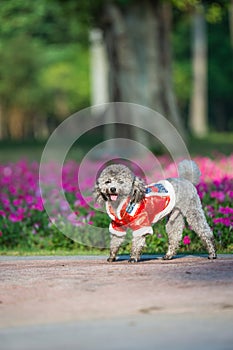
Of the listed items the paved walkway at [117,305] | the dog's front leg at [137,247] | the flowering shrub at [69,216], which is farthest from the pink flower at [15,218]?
the dog's front leg at [137,247]

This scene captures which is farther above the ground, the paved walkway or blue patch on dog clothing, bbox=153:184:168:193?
blue patch on dog clothing, bbox=153:184:168:193

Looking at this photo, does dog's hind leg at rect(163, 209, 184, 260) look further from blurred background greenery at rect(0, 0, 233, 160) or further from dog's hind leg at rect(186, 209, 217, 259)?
blurred background greenery at rect(0, 0, 233, 160)

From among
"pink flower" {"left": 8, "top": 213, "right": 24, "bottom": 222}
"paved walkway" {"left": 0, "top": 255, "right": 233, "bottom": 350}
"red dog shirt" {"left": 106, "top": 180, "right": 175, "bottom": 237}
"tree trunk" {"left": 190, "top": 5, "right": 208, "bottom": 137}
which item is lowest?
"paved walkway" {"left": 0, "top": 255, "right": 233, "bottom": 350}

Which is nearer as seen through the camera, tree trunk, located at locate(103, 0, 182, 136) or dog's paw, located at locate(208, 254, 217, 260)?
dog's paw, located at locate(208, 254, 217, 260)

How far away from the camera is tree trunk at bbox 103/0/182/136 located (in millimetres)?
26625

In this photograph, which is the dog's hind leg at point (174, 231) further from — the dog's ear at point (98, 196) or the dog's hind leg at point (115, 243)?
the dog's ear at point (98, 196)

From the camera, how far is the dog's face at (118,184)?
9695 millimetres

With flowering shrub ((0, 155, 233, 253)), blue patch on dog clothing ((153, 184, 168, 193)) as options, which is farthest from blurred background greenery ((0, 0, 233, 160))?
blue patch on dog clothing ((153, 184, 168, 193))

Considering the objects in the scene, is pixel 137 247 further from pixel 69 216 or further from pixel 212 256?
pixel 69 216

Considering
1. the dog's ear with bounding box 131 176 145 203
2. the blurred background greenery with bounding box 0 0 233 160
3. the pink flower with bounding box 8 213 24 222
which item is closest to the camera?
the dog's ear with bounding box 131 176 145 203

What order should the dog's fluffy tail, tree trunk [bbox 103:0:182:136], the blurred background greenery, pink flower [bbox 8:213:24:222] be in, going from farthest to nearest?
1. the blurred background greenery
2. tree trunk [bbox 103:0:182:136]
3. pink flower [bbox 8:213:24:222]
4. the dog's fluffy tail

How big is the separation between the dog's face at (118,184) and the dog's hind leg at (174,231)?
73cm

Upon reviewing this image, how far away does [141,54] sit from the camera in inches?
1079

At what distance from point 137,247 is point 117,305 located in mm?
2230
